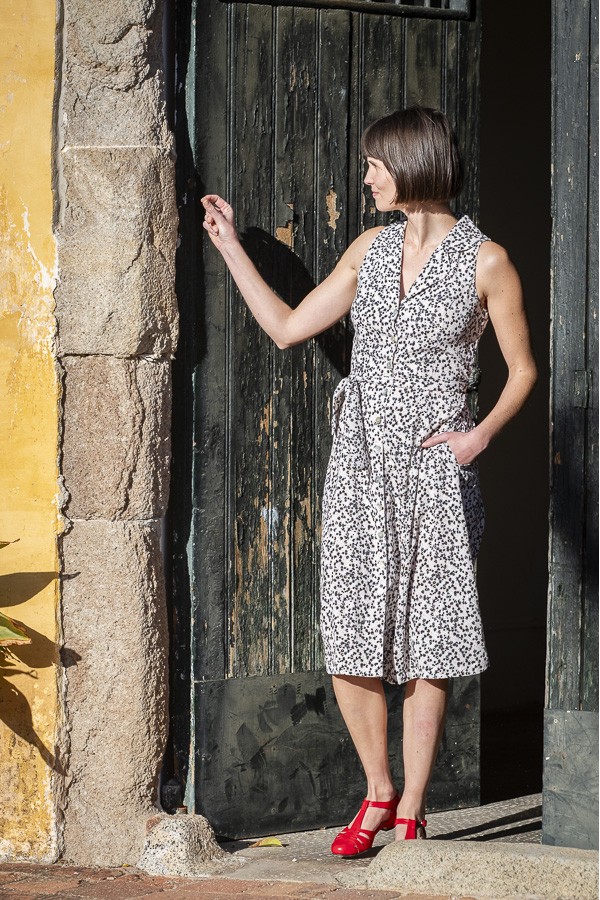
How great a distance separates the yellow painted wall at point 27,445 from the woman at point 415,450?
816mm

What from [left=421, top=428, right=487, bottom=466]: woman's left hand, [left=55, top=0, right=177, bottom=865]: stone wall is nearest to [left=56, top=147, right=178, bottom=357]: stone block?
[left=55, top=0, right=177, bottom=865]: stone wall

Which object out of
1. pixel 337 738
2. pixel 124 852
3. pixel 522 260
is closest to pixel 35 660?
pixel 124 852

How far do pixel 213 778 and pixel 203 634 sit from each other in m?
0.43

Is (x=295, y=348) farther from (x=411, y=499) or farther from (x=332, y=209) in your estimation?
(x=411, y=499)

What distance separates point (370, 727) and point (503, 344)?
114 cm

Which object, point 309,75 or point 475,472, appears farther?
point 309,75

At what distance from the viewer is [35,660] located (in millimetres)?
Result: 3631

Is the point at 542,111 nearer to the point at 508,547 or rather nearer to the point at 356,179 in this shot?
the point at 508,547

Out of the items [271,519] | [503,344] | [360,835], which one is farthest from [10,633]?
[503,344]

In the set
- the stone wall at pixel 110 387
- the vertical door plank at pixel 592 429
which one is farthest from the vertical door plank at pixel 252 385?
the vertical door plank at pixel 592 429

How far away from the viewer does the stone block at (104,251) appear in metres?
3.60

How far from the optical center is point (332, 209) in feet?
13.0

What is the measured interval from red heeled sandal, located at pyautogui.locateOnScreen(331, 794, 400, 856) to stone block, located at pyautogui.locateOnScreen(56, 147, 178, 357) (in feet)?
4.82

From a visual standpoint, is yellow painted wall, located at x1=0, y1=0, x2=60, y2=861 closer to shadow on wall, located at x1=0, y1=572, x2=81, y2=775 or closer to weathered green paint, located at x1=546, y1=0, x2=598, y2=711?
shadow on wall, located at x1=0, y1=572, x2=81, y2=775
